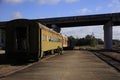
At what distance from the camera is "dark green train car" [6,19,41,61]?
25.5m

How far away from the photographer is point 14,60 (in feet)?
90.5

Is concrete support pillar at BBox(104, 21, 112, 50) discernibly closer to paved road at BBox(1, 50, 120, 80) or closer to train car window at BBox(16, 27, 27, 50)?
train car window at BBox(16, 27, 27, 50)

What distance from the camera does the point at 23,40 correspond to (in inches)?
1029

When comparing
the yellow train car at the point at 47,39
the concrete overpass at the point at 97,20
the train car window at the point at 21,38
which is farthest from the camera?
the concrete overpass at the point at 97,20

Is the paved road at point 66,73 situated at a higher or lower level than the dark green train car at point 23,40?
lower

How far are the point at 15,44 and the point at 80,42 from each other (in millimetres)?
128149

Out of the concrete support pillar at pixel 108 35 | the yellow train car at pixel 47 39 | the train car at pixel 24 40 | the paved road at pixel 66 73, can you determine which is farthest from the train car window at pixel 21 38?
the concrete support pillar at pixel 108 35

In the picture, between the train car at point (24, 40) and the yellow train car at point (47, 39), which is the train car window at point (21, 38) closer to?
the train car at point (24, 40)

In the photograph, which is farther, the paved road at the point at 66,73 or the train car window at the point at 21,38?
the train car window at the point at 21,38

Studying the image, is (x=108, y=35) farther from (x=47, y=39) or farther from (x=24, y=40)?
(x=24, y=40)

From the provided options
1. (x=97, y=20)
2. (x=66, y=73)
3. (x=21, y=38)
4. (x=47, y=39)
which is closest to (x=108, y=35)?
(x=97, y=20)

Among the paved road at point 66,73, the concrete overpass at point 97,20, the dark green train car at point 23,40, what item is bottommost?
the paved road at point 66,73

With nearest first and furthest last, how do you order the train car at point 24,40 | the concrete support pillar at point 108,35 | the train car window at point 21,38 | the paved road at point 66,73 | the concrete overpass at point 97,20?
the paved road at point 66,73, the train car at point 24,40, the train car window at point 21,38, the concrete overpass at point 97,20, the concrete support pillar at point 108,35

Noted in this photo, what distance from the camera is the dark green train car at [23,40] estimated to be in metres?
25.5
